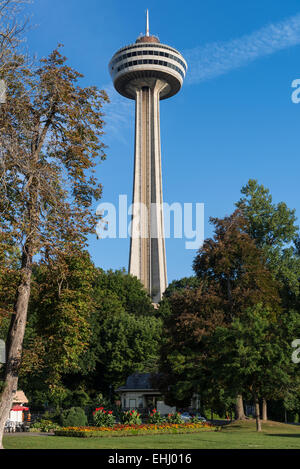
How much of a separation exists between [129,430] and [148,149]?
9703 centimetres

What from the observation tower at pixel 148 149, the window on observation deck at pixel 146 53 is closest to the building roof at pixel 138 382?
the observation tower at pixel 148 149

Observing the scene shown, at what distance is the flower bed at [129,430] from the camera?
27172mm

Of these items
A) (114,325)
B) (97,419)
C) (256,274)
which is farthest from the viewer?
(114,325)

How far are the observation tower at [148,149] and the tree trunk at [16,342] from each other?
9367cm

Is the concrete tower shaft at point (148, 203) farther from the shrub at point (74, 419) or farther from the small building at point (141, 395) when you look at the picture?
the shrub at point (74, 419)

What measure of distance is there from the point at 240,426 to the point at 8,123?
26.5 meters

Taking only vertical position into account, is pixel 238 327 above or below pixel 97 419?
above

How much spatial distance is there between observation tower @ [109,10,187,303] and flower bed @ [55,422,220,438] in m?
82.3

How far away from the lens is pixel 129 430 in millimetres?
28406

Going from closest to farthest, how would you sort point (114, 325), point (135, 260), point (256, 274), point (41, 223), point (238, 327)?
1. point (41, 223)
2. point (238, 327)
3. point (256, 274)
4. point (114, 325)
5. point (135, 260)

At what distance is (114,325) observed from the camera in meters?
63.8

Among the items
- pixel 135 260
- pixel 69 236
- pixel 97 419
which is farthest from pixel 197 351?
pixel 135 260

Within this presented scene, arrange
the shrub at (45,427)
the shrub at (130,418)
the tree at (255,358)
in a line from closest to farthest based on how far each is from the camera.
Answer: the shrub at (130,418), the tree at (255,358), the shrub at (45,427)

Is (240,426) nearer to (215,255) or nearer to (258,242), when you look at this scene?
(215,255)
